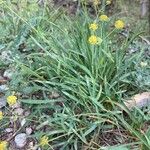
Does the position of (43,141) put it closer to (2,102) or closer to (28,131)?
(28,131)

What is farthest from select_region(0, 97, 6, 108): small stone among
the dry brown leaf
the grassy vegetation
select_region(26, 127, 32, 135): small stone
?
the dry brown leaf

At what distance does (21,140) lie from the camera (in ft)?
9.25

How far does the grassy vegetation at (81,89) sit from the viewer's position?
2729 millimetres

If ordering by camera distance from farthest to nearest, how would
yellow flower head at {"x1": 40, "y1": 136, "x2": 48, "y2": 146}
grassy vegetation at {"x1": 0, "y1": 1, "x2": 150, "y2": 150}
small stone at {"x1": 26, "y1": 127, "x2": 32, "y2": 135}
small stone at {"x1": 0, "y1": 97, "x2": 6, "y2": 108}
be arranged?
small stone at {"x1": 0, "y1": 97, "x2": 6, "y2": 108} < small stone at {"x1": 26, "y1": 127, "x2": 32, "y2": 135} < grassy vegetation at {"x1": 0, "y1": 1, "x2": 150, "y2": 150} < yellow flower head at {"x1": 40, "y1": 136, "x2": 48, "y2": 146}

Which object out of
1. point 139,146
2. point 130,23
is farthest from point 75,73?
point 130,23

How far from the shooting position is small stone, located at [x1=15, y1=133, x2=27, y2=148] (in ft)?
Answer: 9.18

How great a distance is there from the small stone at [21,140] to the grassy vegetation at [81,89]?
62mm

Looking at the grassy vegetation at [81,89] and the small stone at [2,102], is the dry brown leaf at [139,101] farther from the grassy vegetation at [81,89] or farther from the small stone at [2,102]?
the small stone at [2,102]

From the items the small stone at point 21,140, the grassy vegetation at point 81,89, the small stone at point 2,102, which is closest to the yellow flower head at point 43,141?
the grassy vegetation at point 81,89

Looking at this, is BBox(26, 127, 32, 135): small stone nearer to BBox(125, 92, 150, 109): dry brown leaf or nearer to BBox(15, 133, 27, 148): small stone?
BBox(15, 133, 27, 148): small stone

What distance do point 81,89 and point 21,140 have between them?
52 cm

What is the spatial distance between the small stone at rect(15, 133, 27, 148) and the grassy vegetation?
0.06 metres

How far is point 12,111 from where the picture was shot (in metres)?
2.98

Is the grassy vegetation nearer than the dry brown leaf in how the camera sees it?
Yes
